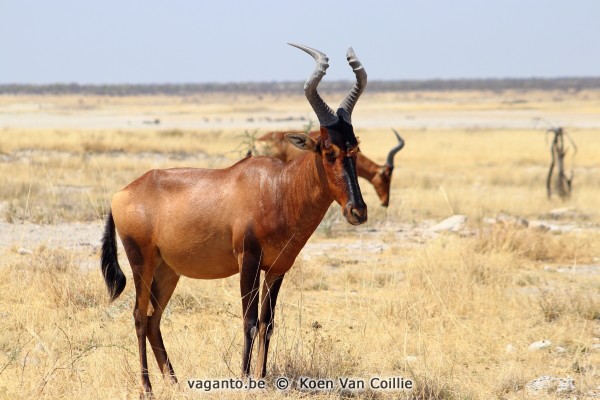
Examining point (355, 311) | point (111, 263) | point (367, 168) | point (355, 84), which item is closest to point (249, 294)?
point (111, 263)

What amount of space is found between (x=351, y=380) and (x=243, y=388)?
1.18m

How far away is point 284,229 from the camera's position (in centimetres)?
628

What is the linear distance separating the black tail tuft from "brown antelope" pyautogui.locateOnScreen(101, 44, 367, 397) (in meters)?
0.17

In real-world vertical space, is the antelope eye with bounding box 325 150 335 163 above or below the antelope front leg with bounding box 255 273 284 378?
above

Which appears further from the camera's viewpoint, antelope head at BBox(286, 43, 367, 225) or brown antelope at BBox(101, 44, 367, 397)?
brown antelope at BBox(101, 44, 367, 397)

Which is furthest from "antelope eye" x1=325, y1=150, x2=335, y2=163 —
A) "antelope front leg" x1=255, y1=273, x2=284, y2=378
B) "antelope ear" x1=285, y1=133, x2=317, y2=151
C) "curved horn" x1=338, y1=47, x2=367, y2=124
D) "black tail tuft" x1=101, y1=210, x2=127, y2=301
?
"black tail tuft" x1=101, y1=210, x2=127, y2=301

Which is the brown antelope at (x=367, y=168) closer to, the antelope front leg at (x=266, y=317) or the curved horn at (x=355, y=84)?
the curved horn at (x=355, y=84)

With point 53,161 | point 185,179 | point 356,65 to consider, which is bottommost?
point 53,161

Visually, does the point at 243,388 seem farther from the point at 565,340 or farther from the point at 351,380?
the point at 565,340

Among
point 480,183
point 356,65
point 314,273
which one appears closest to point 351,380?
point 356,65

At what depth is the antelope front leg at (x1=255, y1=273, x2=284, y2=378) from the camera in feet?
21.2

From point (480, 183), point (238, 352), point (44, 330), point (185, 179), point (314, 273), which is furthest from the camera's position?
point (480, 183)

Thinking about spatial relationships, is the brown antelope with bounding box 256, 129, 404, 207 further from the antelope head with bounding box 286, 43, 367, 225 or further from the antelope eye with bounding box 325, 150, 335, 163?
the antelope eye with bounding box 325, 150, 335, 163

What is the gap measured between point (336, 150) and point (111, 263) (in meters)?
2.14
